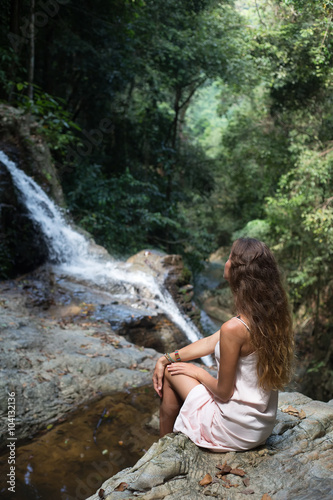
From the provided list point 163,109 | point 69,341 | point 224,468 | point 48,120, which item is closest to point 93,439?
point 224,468

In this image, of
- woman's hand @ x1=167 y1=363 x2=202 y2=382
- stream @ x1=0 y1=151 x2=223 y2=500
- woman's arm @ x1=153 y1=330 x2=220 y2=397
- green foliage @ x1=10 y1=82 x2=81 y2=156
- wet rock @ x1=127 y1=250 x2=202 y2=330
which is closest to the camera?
woman's hand @ x1=167 y1=363 x2=202 y2=382

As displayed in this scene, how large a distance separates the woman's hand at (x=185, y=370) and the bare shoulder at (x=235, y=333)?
1.28 ft

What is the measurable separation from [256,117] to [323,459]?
1327 centimetres

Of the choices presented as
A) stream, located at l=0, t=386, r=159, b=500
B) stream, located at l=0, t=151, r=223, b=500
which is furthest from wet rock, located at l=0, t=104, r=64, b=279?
stream, located at l=0, t=386, r=159, b=500

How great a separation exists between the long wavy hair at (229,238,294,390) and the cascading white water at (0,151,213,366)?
158 inches

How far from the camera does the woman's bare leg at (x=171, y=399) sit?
215cm

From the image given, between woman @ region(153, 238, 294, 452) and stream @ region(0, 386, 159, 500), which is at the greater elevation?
woman @ region(153, 238, 294, 452)

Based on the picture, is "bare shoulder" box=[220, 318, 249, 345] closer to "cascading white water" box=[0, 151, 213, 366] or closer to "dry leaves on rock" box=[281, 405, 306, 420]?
"dry leaves on rock" box=[281, 405, 306, 420]

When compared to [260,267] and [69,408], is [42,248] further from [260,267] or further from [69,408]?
[260,267]

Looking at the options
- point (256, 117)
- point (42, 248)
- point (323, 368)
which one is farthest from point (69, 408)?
point (256, 117)

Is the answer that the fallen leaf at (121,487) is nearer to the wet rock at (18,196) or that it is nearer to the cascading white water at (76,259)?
the cascading white water at (76,259)

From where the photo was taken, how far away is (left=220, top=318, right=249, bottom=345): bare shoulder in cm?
184

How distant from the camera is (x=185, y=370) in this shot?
218 centimetres

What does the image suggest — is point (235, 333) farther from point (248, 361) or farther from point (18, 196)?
point (18, 196)
